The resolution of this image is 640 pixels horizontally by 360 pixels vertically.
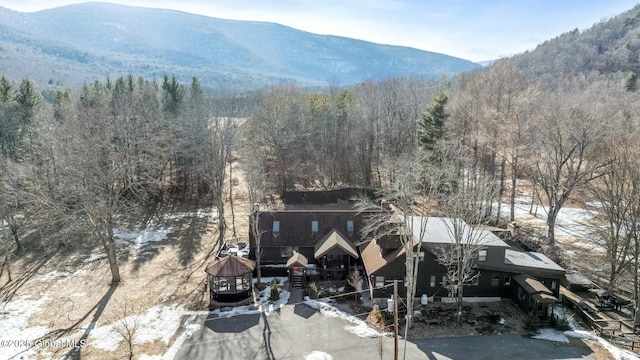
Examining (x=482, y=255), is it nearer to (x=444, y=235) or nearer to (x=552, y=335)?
(x=444, y=235)

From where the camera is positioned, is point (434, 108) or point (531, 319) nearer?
point (531, 319)

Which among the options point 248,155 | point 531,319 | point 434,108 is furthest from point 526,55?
point 531,319

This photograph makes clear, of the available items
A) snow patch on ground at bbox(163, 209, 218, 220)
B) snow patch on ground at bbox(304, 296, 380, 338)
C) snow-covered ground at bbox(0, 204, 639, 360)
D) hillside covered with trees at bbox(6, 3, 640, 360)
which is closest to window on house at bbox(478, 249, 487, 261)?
hillside covered with trees at bbox(6, 3, 640, 360)

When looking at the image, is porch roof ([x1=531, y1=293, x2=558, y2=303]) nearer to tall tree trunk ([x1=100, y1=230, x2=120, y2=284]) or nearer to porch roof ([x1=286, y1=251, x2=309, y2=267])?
porch roof ([x1=286, y1=251, x2=309, y2=267])

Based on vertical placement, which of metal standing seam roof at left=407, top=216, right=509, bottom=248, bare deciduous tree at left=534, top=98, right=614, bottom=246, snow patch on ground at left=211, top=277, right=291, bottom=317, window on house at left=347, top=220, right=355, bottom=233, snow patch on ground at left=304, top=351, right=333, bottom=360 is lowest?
snow patch on ground at left=211, top=277, right=291, bottom=317

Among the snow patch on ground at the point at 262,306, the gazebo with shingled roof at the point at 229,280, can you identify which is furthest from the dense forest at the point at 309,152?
the snow patch on ground at the point at 262,306

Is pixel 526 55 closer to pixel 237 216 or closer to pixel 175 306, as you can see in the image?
pixel 237 216

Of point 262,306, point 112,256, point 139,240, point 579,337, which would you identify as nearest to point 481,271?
point 579,337
